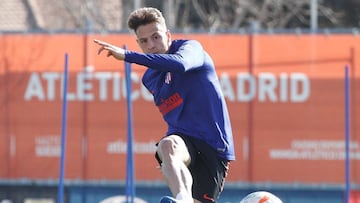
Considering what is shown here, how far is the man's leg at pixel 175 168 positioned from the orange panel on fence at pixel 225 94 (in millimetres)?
5586

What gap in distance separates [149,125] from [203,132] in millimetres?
5219

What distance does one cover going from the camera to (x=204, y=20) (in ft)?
74.8

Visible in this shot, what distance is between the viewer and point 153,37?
7441 mm

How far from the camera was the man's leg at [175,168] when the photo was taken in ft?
23.1

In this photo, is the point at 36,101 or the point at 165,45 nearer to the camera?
the point at 165,45

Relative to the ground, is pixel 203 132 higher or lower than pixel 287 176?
higher

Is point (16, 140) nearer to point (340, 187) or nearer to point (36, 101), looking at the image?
point (36, 101)

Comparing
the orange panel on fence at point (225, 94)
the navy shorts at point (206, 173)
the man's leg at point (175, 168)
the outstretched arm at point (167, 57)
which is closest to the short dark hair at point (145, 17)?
the outstretched arm at point (167, 57)

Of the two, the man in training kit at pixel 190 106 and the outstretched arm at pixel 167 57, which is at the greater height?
the outstretched arm at pixel 167 57

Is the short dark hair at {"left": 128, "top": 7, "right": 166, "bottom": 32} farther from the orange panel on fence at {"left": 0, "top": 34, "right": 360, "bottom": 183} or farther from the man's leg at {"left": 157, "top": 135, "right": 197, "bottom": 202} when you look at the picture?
the orange panel on fence at {"left": 0, "top": 34, "right": 360, "bottom": 183}

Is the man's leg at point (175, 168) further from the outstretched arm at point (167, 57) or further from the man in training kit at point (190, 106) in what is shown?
the outstretched arm at point (167, 57)

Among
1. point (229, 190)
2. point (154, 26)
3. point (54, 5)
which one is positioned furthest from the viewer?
point (54, 5)

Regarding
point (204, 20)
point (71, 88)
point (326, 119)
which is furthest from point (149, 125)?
point (204, 20)

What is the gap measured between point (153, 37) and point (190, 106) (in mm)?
625
